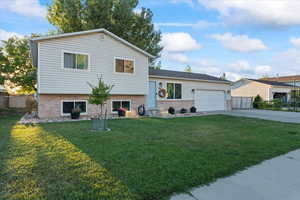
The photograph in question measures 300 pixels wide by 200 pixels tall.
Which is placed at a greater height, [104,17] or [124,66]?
[104,17]

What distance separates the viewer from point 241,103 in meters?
22.3

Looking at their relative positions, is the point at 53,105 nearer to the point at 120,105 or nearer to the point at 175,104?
the point at 120,105

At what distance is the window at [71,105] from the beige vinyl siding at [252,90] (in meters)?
25.1

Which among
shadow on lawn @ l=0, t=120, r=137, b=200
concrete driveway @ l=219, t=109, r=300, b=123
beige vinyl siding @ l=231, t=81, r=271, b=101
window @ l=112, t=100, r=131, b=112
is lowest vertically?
shadow on lawn @ l=0, t=120, r=137, b=200

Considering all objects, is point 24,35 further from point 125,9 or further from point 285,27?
point 285,27

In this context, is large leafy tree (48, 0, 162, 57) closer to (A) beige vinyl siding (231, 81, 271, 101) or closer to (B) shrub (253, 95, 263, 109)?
(B) shrub (253, 95, 263, 109)

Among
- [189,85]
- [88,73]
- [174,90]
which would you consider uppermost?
[88,73]

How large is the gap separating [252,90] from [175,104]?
17777 millimetres

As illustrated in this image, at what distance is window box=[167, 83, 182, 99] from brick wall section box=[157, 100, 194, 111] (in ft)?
1.43

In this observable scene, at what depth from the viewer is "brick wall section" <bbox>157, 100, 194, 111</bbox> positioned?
48.2ft

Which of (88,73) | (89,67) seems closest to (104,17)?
(89,67)

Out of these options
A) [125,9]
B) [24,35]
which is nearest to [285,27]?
[125,9]

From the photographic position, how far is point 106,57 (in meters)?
11.6

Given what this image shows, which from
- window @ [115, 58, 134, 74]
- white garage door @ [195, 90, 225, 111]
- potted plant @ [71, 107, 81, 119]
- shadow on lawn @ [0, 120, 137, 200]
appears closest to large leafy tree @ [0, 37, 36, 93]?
potted plant @ [71, 107, 81, 119]
